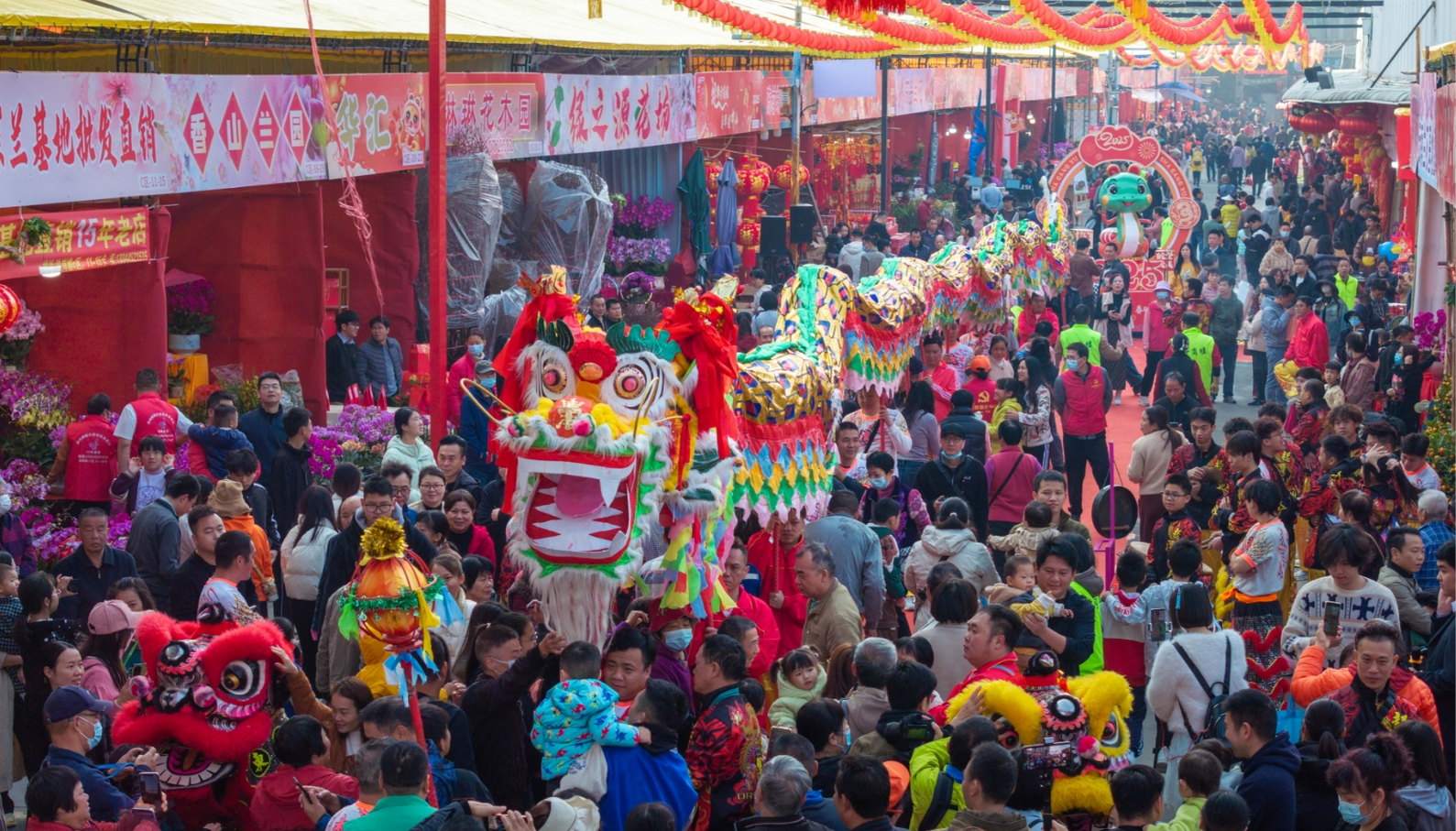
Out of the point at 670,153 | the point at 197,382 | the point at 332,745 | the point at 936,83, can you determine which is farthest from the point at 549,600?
the point at 936,83

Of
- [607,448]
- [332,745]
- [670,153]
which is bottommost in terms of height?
[332,745]

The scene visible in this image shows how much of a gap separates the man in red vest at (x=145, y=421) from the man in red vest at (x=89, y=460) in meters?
0.06

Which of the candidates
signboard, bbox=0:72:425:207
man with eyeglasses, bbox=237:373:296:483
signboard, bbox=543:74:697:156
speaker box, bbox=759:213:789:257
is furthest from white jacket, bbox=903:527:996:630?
speaker box, bbox=759:213:789:257

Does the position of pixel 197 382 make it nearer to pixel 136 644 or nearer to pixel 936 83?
pixel 136 644

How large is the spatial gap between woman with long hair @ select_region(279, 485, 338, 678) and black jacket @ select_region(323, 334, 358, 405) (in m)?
4.73

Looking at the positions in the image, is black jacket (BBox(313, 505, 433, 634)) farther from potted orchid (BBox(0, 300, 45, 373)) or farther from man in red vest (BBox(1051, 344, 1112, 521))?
man in red vest (BBox(1051, 344, 1112, 521))

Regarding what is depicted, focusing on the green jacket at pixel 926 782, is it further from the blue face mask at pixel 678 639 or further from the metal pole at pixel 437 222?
the metal pole at pixel 437 222

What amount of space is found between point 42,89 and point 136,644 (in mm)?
4363

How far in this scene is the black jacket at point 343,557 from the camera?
6.63 meters

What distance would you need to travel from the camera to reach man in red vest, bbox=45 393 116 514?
27.4 ft

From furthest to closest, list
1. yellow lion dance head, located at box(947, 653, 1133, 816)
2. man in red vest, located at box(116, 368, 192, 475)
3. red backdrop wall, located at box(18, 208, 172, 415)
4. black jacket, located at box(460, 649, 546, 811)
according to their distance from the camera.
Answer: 1. red backdrop wall, located at box(18, 208, 172, 415)
2. man in red vest, located at box(116, 368, 192, 475)
3. black jacket, located at box(460, 649, 546, 811)
4. yellow lion dance head, located at box(947, 653, 1133, 816)

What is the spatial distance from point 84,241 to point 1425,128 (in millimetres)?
10220

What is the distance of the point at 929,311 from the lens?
37.4ft

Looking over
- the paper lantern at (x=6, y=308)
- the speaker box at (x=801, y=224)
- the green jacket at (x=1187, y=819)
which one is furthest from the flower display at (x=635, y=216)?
the green jacket at (x=1187, y=819)
